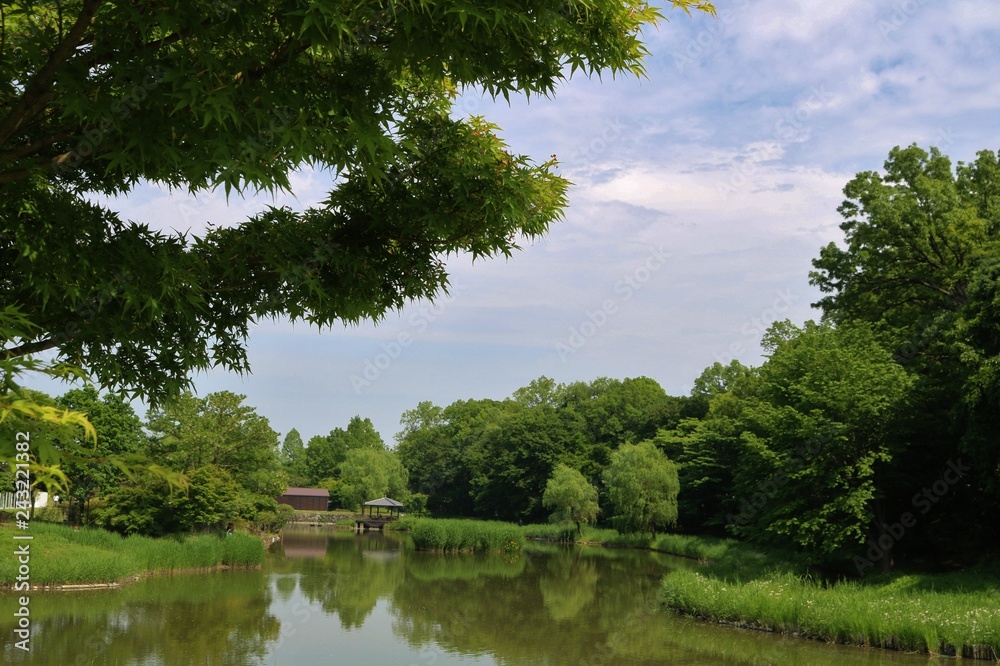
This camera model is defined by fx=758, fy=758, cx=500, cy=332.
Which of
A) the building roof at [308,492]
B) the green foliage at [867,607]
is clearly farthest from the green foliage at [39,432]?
the building roof at [308,492]

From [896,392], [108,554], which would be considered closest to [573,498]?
[896,392]

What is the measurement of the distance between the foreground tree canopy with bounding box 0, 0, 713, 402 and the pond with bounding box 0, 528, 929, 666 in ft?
36.0

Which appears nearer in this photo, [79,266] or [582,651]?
[79,266]

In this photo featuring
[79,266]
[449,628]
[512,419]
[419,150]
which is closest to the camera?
[79,266]

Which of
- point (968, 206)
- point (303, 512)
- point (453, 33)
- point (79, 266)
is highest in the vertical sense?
point (968, 206)

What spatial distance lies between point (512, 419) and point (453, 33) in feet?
191

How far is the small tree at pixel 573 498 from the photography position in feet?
143

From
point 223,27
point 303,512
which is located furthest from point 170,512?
point 303,512

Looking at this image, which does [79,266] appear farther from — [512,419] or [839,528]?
[512,419]

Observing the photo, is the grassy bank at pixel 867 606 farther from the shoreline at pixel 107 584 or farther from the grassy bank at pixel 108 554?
the shoreline at pixel 107 584

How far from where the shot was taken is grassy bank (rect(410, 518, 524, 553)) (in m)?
35.3

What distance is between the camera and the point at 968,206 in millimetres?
23062

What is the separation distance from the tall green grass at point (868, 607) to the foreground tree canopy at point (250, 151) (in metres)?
13.6

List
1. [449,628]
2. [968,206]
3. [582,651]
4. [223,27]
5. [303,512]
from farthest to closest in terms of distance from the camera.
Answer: [303,512]
[968,206]
[449,628]
[582,651]
[223,27]
